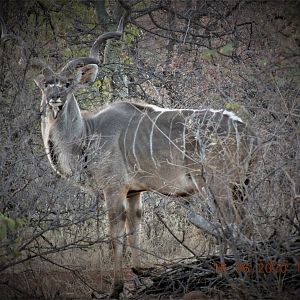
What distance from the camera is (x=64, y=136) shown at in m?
5.33

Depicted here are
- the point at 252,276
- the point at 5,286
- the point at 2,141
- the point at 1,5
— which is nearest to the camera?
the point at 252,276

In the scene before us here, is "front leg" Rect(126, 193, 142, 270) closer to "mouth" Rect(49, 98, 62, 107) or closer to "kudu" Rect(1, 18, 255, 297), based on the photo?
"kudu" Rect(1, 18, 255, 297)

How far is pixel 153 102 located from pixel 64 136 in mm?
1377

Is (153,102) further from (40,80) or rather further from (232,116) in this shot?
(232,116)

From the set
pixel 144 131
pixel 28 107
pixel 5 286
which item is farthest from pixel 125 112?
pixel 5 286

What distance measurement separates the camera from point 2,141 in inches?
181

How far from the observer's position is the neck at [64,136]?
204 inches

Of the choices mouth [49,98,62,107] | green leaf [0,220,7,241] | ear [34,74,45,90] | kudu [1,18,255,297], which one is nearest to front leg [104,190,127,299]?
kudu [1,18,255,297]

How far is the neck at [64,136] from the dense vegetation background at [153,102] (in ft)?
0.52

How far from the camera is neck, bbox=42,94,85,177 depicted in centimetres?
519

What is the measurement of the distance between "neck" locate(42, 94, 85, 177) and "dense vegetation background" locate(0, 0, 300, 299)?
0.16 m

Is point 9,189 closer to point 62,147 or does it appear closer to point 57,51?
point 62,147

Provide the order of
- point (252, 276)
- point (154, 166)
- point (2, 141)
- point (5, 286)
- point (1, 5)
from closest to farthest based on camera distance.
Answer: point (252, 276), point (5, 286), point (2, 141), point (154, 166), point (1, 5)

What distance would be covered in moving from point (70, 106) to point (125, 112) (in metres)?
0.44
